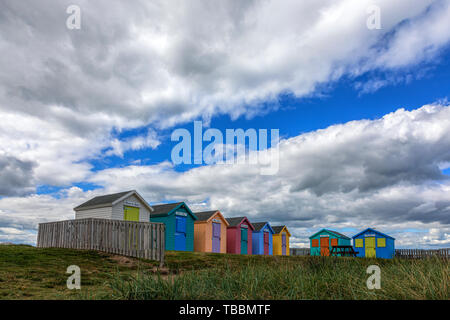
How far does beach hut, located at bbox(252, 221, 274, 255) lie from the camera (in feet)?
108

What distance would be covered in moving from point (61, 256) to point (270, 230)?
2406 cm

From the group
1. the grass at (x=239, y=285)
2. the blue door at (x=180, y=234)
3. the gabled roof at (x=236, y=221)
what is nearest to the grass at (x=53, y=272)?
the grass at (x=239, y=285)

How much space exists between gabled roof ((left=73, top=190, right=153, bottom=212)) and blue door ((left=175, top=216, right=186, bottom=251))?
2.32 m

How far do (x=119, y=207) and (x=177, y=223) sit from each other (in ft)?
15.0

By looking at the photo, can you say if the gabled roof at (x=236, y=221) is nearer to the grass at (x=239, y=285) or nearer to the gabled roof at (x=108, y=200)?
the gabled roof at (x=108, y=200)

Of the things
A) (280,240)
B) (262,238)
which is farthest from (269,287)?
(280,240)

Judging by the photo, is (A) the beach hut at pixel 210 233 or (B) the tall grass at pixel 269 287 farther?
(A) the beach hut at pixel 210 233

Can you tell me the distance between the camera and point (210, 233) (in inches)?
1080

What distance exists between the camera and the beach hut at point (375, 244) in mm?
31953

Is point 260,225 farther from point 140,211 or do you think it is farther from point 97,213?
point 97,213

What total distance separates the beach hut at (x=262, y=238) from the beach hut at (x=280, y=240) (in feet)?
4.54

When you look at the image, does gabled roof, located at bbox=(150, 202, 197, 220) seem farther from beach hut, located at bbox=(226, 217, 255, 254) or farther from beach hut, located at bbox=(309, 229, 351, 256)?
beach hut, located at bbox=(309, 229, 351, 256)
